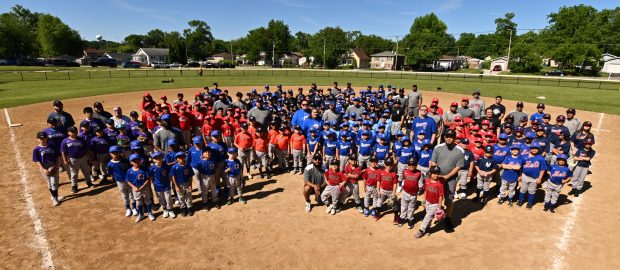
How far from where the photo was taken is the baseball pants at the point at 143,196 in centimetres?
756

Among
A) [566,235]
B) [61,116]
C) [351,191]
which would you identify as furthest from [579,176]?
[61,116]

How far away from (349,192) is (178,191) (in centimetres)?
439

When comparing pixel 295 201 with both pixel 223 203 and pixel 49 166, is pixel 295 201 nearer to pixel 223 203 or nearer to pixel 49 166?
pixel 223 203

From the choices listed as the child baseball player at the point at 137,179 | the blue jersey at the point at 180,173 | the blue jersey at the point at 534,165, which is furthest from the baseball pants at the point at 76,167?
the blue jersey at the point at 534,165

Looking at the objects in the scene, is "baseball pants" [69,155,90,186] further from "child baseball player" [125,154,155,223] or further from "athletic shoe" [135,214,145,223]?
"athletic shoe" [135,214,145,223]

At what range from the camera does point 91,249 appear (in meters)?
6.68

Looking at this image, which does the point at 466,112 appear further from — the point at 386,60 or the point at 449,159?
the point at 386,60

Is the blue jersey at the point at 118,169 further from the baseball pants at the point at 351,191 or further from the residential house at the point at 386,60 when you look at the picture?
the residential house at the point at 386,60

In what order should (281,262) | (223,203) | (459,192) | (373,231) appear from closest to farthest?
(281,262) < (373,231) < (223,203) < (459,192)

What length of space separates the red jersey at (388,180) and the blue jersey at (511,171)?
3428mm

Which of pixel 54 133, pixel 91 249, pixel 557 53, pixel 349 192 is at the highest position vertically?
pixel 557 53

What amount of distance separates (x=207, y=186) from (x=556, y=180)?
9199 mm

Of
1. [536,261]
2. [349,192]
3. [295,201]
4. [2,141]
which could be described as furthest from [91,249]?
[2,141]

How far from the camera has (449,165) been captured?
736cm
